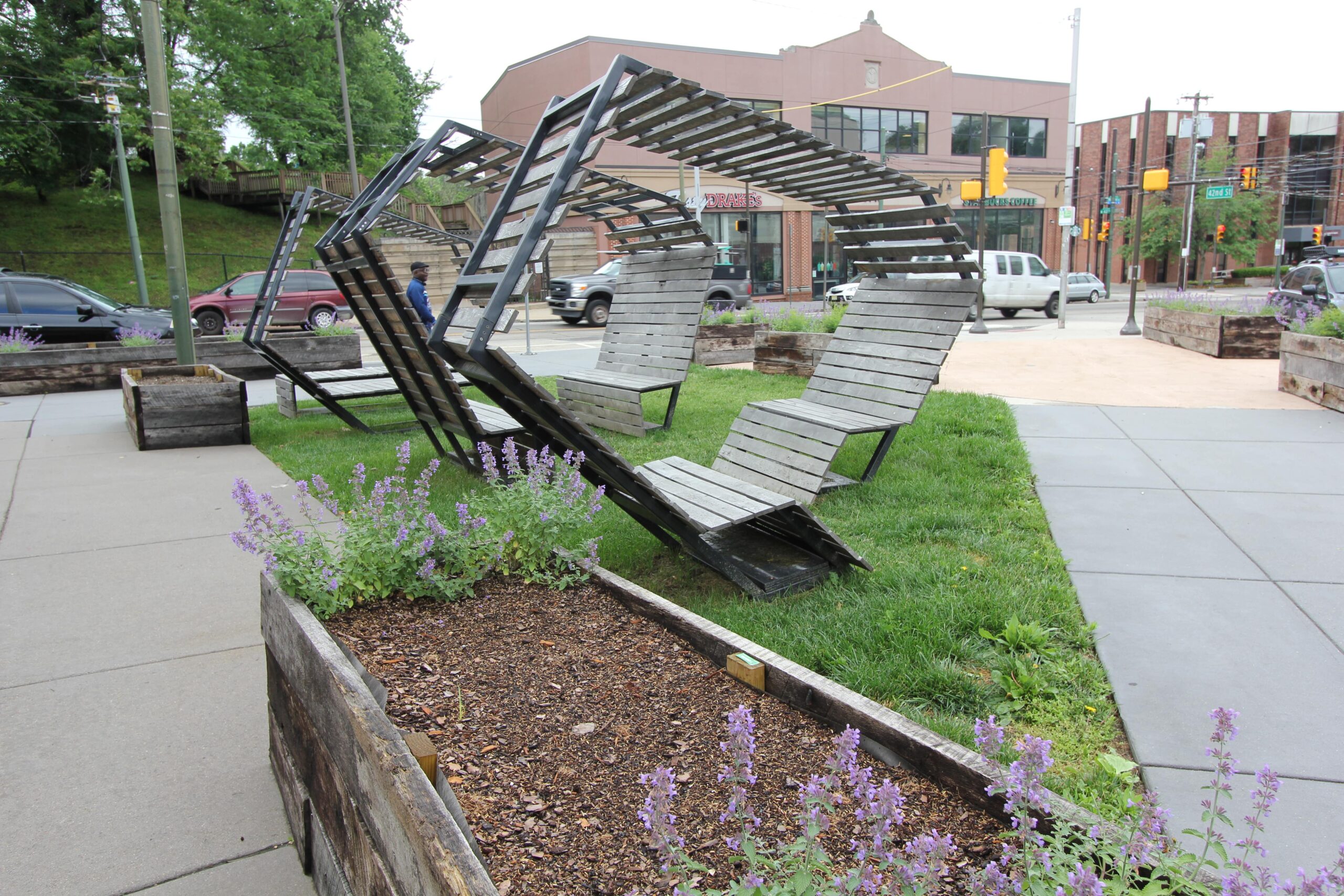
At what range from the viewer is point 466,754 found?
→ 7.35 ft

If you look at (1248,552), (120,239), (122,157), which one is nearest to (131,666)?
(1248,552)

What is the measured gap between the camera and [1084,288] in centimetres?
3494

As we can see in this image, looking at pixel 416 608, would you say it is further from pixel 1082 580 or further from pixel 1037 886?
pixel 1082 580

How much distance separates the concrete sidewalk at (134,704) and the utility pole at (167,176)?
3595 millimetres

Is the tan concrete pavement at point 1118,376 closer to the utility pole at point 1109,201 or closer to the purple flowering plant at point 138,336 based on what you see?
the purple flowering plant at point 138,336

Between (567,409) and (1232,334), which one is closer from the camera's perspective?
(567,409)

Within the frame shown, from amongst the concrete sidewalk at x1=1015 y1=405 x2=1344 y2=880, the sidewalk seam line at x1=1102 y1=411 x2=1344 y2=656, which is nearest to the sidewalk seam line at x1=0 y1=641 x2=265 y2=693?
the concrete sidewalk at x1=1015 y1=405 x2=1344 y2=880

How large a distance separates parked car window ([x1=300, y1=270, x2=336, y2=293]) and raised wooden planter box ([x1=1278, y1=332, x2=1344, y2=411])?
20764 mm

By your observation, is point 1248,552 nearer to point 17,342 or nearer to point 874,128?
point 17,342

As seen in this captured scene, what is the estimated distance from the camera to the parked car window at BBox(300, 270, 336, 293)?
2239 cm

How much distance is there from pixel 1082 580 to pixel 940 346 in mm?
2086

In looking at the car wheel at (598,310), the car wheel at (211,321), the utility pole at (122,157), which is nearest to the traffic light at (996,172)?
the car wheel at (598,310)

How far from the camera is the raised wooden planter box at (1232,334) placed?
39.5ft

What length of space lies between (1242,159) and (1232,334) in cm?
6205
